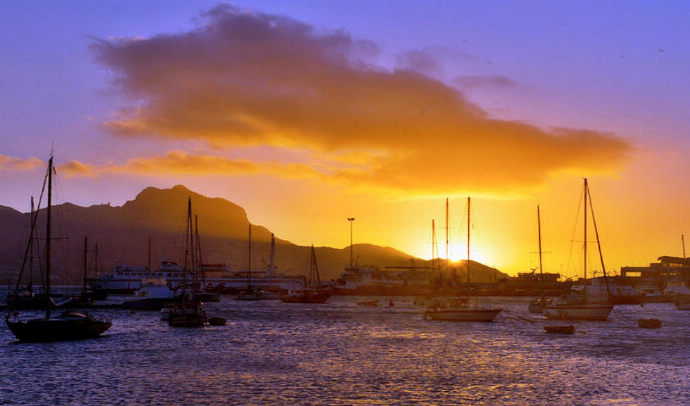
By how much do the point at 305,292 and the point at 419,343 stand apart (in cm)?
10032

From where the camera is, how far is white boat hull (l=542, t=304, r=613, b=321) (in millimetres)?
96062

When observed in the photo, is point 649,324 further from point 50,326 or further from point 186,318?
point 50,326

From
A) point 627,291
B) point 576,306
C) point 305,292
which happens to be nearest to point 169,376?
point 576,306

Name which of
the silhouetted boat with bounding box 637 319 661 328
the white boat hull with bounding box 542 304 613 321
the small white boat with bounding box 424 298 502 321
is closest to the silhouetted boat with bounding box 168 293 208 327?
the small white boat with bounding box 424 298 502 321

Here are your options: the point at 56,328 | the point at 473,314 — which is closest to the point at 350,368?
the point at 56,328

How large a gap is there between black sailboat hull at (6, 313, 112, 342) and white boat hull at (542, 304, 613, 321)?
59.1 m

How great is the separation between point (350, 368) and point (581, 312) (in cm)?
5708

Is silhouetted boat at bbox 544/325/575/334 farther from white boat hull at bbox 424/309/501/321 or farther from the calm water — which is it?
white boat hull at bbox 424/309/501/321

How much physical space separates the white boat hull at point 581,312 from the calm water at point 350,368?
Result: 1600cm

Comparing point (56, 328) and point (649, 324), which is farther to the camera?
point (649, 324)

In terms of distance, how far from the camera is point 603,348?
61.8 m

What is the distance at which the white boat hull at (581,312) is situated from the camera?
9606 centimetres

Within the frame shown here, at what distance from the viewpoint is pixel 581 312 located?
9625cm

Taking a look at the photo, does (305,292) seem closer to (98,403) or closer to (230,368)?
(230,368)
